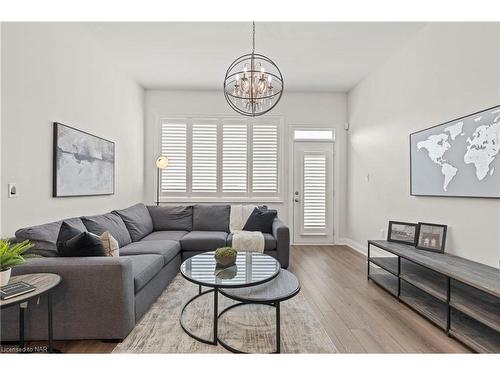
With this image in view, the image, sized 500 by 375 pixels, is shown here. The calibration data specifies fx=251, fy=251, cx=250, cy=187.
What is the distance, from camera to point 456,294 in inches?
82.7

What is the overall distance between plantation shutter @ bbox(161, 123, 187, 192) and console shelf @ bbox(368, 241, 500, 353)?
3.67 meters

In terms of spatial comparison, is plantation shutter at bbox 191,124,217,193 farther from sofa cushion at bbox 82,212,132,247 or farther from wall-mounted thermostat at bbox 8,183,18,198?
wall-mounted thermostat at bbox 8,183,18,198

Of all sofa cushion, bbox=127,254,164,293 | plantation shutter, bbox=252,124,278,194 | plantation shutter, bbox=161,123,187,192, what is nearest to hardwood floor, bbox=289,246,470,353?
sofa cushion, bbox=127,254,164,293

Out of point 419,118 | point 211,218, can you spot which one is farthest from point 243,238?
point 419,118

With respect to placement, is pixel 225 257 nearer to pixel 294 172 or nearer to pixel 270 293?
pixel 270 293

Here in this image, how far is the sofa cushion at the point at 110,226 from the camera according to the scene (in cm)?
265

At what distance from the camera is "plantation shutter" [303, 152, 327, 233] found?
5.00 meters

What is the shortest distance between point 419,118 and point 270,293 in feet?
9.13

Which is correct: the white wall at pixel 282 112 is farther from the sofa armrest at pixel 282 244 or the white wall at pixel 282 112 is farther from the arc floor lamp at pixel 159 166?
the sofa armrest at pixel 282 244

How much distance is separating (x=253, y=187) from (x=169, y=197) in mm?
1670

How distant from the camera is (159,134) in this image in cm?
492

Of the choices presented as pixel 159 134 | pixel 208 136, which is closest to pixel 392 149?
→ pixel 208 136
